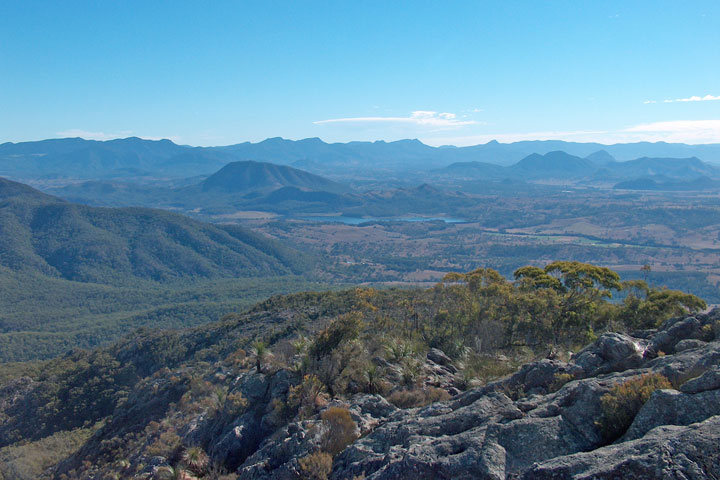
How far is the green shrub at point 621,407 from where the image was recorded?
9594 millimetres

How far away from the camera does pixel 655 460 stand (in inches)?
285

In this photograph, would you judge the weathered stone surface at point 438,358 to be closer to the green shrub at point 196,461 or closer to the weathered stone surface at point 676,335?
the weathered stone surface at point 676,335

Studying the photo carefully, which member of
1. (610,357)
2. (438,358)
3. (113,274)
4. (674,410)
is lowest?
(113,274)

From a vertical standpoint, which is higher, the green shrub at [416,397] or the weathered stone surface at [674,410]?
the weathered stone surface at [674,410]

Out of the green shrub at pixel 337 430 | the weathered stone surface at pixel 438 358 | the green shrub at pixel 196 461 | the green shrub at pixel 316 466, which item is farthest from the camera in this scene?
the weathered stone surface at pixel 438 358

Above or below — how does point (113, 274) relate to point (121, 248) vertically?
below

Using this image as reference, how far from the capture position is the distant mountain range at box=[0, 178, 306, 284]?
15512cm

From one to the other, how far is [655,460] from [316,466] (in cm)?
747

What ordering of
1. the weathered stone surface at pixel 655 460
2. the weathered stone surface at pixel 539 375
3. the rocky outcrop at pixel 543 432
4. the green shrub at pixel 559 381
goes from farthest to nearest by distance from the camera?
the weathered stone surface at pixel 539 375 → the green shrub at pixel 559 381 → the rocky outcrop at pixel 543 432 → the weathered stone surface at pixel 655 460

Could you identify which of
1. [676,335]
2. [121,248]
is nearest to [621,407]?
[676,335]

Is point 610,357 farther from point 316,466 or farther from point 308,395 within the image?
point 308,395

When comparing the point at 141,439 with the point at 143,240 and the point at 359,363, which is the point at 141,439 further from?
the point at 143,240

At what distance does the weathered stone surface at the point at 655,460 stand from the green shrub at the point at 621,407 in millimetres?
1462

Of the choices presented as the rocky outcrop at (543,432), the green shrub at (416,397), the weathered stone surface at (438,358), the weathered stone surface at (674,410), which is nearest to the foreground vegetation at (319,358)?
the green shrub at (416,397)
